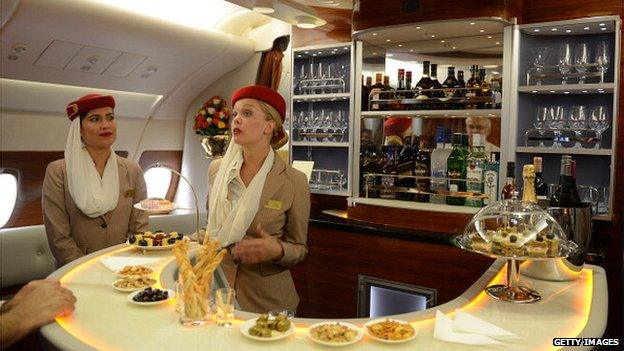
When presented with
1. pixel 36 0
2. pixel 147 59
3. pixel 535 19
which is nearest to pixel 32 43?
pixel 36 0

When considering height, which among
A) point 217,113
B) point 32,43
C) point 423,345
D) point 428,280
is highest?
point 32,43

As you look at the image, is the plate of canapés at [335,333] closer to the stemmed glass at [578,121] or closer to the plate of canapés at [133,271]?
the plate of canapés at [133,271]

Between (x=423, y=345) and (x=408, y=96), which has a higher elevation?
(x=408, y=96)

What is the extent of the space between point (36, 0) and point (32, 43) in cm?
48

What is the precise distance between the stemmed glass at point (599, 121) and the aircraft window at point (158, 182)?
4.61 meters

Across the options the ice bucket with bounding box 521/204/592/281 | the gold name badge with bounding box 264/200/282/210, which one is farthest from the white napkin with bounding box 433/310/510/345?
the gold name badge with bounding box 264/200/282/210

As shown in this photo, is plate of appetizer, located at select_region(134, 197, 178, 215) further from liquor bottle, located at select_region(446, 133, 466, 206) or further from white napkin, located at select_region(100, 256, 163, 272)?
liquor bottle, located at select_region(446, 133, 466, 206)

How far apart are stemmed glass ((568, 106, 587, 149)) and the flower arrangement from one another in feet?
11.4

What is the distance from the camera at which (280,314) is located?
5.69 feet

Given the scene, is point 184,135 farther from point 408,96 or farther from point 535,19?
point 535,19

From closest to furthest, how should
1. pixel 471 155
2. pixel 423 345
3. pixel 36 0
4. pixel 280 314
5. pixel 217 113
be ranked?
pixel 423 345 → pixel 280 314 → pixel 36 0 → pixel 471 155 → pixel 217 113

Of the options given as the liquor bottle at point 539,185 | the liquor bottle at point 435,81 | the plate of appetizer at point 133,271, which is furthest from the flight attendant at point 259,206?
the liquor bottle at point 435,81

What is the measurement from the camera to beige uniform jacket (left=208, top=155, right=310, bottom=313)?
2494 millimetres

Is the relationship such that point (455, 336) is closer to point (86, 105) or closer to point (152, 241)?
point (152, 241)
